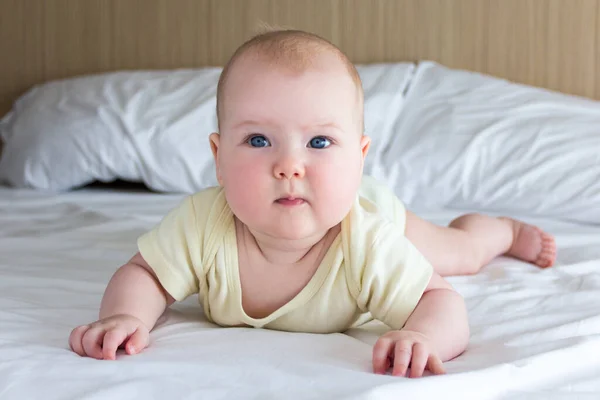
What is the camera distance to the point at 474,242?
4.28 ft

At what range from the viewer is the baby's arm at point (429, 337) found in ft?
2.47

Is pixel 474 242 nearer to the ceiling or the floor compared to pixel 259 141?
nearer to the floor

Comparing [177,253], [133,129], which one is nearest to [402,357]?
[177,253]

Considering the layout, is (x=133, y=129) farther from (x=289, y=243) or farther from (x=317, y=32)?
(x=289, y=243)

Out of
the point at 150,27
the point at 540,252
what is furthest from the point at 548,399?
the point at 150,27

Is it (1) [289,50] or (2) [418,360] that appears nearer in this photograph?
(2) [418,360]

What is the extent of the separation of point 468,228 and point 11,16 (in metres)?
1.93

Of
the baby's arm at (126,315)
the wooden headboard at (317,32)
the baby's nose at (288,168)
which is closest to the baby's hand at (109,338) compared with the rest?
the baby's arm at (126,315)

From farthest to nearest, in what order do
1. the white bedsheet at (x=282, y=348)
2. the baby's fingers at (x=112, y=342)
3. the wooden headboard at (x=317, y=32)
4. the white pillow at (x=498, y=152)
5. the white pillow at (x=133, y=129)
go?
the wooden headboard at (x=317, y=32), the white pillow at (x=133, y=129), the white pillow at (x=498, y=152), the baby's fingers at (x=112, y=342), the white bedsheet at (x=282, y=348)

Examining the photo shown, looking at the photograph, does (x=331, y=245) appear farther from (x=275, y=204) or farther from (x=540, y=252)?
(x=540, y=252)

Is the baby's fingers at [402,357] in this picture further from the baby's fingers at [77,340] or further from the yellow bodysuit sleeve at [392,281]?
the baby's fingers at [77,340]

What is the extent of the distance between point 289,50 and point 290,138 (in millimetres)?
110

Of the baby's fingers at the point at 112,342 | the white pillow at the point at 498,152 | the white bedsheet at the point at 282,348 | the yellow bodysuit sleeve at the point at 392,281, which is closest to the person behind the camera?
the white bedsheet at the point at 282,348

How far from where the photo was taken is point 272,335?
899 millimetres
